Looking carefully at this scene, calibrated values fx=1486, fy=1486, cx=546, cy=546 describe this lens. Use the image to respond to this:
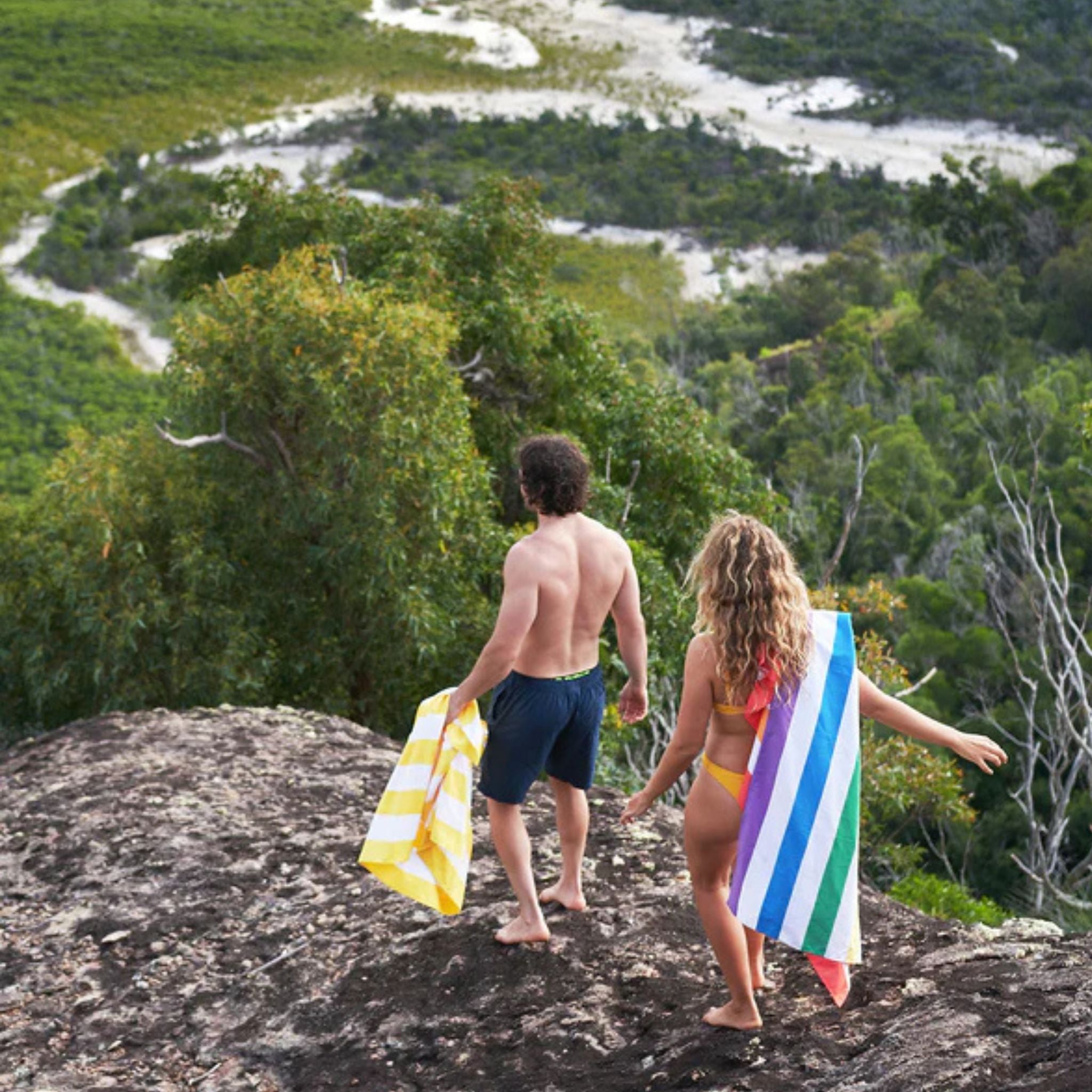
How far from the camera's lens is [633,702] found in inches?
185

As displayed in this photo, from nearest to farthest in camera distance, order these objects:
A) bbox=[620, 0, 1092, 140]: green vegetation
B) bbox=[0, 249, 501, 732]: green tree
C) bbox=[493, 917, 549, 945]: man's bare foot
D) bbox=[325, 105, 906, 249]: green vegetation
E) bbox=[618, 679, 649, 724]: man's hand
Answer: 1. bbox=[618, 679, 649, 724]: man's hand
2. bbox=[493, 917, 549, 945]: man's bare foot
3. bbox=[0, 249, 501, 732]: green tree
4. bbox=[325, 105, 906, 249]: green vegetation
5. bbox=[620, 0, 1092, 140]: green vegetation

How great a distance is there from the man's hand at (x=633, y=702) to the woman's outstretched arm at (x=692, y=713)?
0.63 metres

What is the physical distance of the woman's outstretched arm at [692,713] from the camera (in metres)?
3.77

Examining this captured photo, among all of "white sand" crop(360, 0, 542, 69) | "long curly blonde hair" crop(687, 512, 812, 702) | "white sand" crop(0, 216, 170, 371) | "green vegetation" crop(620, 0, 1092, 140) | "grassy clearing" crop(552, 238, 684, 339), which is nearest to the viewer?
"long curly blonde hair" crop(687, 512, 812, 702)

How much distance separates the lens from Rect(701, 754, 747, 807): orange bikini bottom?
3.85 meters

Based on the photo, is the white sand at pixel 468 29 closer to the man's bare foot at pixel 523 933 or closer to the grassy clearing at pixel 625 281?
the grassy clearing at pixel 625 281

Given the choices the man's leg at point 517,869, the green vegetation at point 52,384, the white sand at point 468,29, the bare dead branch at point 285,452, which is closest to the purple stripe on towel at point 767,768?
the man's leg at point 517,869

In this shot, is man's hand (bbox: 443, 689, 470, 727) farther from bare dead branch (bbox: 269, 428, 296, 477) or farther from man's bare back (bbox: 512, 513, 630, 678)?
bare dead branch (bbox: 269, 428, 296, 477)

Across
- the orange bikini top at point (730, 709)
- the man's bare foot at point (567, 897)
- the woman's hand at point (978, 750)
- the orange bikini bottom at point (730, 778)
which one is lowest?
the man's bare foot at point (567, 897)

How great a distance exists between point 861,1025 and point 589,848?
6.05ft

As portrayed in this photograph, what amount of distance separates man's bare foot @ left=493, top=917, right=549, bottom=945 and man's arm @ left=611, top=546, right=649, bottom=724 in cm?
77

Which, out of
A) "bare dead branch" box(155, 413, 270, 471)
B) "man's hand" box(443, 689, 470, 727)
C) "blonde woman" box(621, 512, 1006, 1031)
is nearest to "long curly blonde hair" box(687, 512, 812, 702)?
"blonde woman" box(621, 512, 1006, 1031)

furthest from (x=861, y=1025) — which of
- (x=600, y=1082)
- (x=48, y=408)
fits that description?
(x=48, y=408)

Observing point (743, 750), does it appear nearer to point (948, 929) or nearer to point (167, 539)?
point (948, 929)
